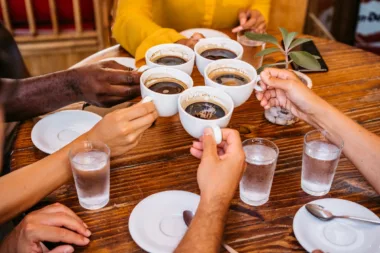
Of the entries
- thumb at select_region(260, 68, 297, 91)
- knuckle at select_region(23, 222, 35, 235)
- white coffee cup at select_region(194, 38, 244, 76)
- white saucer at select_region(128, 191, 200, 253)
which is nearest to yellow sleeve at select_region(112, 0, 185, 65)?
white coffee cup at select_region(194, 38, 244, 76)

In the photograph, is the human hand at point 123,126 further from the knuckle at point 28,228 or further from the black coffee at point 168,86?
the knuckle at point 28,228

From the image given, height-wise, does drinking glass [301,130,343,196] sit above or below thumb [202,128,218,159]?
below

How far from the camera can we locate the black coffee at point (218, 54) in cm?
153

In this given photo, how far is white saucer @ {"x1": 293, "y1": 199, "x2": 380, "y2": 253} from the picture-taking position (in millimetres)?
1050

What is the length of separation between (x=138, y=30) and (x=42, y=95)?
0.48 metres

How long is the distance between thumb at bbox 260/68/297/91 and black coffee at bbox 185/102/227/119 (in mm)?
189

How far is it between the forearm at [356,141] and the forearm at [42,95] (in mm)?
764

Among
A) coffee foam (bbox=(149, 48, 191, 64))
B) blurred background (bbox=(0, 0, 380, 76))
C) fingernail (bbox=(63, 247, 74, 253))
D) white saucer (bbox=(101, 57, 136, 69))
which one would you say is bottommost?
blurred background (bbox=(0, 0, 380, 76))

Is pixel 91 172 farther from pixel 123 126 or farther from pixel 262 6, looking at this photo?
pixel 262 6

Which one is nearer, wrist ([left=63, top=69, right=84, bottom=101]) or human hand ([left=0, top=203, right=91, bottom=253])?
human hand ([left=0, top=203, right=91, bottom=253])

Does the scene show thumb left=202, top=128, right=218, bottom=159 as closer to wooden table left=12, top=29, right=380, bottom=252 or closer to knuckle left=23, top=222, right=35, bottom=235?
wooden table left=12, top=29, right=380, bottom=252

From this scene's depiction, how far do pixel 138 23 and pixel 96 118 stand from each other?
0.55 m

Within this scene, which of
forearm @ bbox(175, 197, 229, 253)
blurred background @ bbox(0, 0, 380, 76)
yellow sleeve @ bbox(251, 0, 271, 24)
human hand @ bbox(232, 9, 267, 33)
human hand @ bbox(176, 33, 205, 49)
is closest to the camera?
forearm @ bbox(175, 197, 229, 253)

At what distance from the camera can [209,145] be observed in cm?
111
